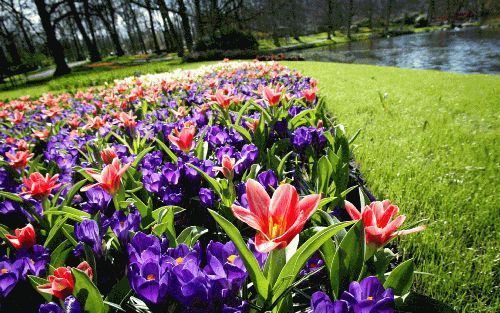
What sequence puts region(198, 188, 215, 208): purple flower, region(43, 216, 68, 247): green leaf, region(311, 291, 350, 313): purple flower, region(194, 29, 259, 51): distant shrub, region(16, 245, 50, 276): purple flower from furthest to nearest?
region(194, 29, 259, 51): distant shrub → region(198, 188, 215, 208): purple flower → region(43, 216, 68, 247): green leaf → region(16, 245, 50, 276): purple flower → region(311, 291, 350, 313): purple flower

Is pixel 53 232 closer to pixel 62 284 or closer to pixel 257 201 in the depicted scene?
pixel 62 284

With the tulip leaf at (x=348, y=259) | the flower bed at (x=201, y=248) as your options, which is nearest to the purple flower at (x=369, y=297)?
the flower bed at (x=201, y=248)

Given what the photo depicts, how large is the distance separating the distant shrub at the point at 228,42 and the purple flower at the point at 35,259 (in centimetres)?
2523

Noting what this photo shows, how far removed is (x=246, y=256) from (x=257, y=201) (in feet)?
0.44

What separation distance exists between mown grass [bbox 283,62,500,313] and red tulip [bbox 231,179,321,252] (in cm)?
109

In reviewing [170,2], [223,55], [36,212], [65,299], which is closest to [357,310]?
[65,299]

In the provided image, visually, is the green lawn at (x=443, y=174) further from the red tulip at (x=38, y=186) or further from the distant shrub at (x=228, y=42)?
the distant shrub at (x=228, y=42)

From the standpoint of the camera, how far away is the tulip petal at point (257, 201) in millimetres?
758

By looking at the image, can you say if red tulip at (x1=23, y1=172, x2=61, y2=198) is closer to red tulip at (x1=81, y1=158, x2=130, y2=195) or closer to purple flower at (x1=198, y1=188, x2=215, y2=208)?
red tulip at (x1=81, y1=158, x2=130, y2=195)

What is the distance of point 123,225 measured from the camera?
109 centimetres

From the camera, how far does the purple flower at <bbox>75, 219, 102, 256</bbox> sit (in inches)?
38.9

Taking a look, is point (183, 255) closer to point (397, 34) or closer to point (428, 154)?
point (428, 154)

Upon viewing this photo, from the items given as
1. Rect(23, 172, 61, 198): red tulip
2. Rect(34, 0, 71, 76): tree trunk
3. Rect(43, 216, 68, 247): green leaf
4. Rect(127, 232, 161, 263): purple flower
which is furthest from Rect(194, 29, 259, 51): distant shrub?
Rect(127, 232, 161, 263): purple flower

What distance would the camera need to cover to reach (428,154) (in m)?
3.12
